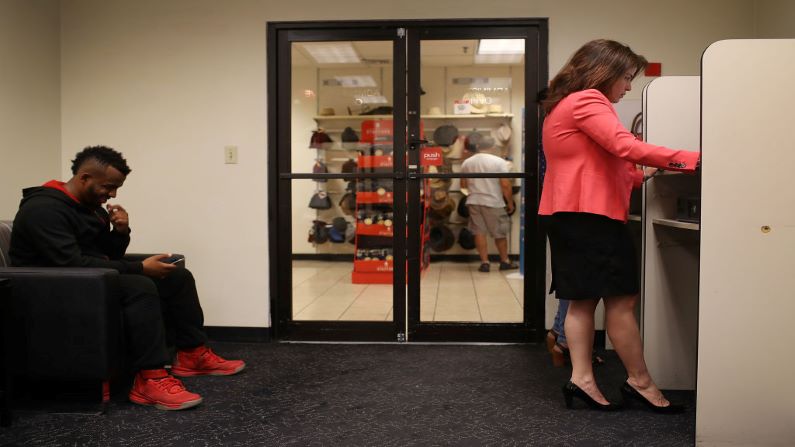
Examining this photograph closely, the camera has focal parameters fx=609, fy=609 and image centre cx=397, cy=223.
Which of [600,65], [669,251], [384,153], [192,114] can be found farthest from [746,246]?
[192,114]

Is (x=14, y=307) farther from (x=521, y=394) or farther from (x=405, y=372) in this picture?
(x=521, y=394)

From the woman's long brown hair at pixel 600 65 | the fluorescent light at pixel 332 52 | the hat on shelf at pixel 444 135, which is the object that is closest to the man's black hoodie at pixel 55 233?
the fluorescent light at pixel 332 52

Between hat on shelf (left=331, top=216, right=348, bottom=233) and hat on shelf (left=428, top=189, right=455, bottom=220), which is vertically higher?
hat on shelf (left=428, top=189, right=455, bottom=220)

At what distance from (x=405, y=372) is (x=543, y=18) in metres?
2.06

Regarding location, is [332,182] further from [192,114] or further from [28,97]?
[28,97]

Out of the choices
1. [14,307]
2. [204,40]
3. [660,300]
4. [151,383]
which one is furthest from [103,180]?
[660,300]

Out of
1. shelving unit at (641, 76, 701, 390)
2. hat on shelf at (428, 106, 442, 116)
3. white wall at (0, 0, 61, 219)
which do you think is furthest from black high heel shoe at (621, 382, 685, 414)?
white wall at (0, 0, 61, 219)

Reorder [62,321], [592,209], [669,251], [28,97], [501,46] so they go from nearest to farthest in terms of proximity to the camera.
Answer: [592,209], [62,321], [669,251], [28,97], [501,46]

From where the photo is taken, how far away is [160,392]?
240 centimetres

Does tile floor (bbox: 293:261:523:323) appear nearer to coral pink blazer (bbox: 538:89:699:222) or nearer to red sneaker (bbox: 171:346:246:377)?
red sneaker (bbox: 171:346:246:377)

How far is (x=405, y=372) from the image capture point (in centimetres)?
289

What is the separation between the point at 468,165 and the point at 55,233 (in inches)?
83.4

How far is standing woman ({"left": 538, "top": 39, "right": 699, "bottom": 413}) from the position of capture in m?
2.19

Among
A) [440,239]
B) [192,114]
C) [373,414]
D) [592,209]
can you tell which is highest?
[192,114]
